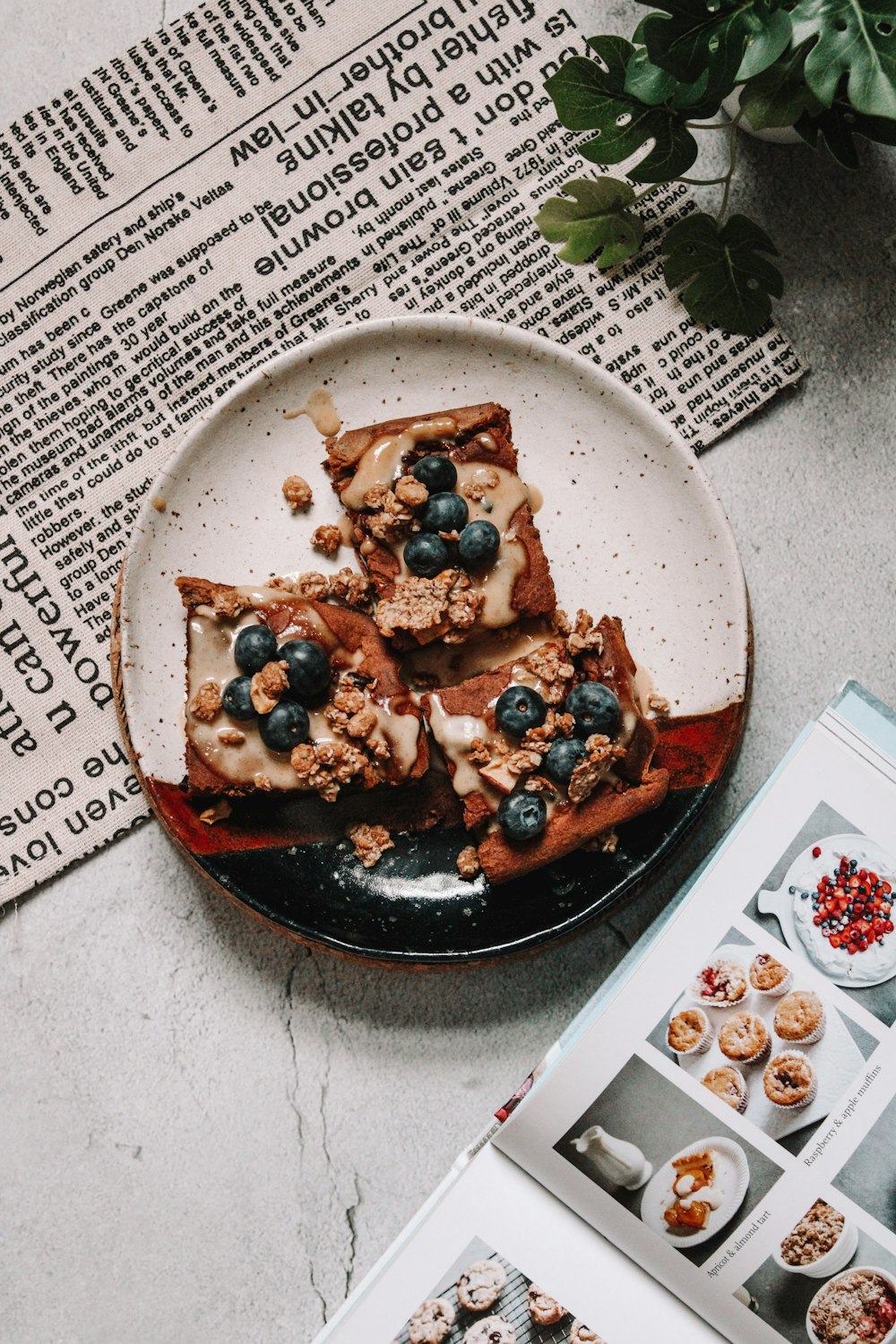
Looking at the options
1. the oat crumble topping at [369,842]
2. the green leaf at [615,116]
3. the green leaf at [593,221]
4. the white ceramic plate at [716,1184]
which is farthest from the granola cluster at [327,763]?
the green leaf at [615,116]

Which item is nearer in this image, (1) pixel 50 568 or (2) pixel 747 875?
(2) pixel 747 875

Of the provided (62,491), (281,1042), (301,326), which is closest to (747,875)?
(281,1042)

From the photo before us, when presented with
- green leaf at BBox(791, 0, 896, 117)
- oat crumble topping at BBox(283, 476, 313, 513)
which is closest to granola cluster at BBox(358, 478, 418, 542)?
oat crumble topping at BBox(283, 476, 313, 513)

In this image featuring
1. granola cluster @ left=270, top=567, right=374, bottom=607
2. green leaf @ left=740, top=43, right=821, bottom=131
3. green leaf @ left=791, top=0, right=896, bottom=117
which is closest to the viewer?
green leaf @ left=791, top=0, right=896, bottom=117

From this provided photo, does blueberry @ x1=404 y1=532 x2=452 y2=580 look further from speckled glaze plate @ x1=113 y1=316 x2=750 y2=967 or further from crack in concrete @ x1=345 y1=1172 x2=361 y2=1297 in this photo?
crack in concrete @ x1=345 y1=1172 x2=361 y2=1297

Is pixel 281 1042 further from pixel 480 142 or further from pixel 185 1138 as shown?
pixel 480 142

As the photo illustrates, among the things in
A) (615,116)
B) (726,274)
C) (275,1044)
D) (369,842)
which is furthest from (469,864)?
(615,116)

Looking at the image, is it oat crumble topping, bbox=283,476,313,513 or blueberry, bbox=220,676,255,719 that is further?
oat crumble topping, bbox=283,476,313,513

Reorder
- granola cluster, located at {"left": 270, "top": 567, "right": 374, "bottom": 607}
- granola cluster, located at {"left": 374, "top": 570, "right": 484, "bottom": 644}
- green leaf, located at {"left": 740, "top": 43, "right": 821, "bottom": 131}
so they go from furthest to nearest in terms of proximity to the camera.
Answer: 1. granola cluster, located at {"left": 270, "top": 567, "right": 374, "bottom": 607}
2. granola cluster, located at {"left": 374, "top": 570, "right": 484, "bottom": 644}
3. green leaf, located at {"left": 740, "top": 43, "right": 821, "bottom": 131}

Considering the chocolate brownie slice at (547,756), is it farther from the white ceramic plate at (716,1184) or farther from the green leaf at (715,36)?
the green leaf at (715,36)
